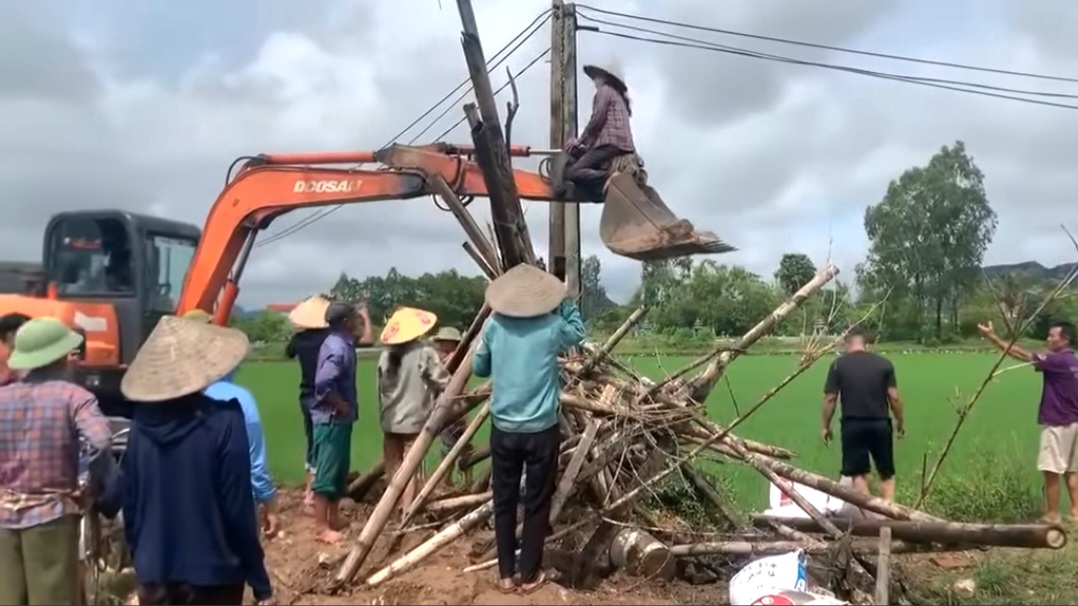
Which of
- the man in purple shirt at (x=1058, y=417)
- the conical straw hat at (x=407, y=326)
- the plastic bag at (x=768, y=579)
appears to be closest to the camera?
the plastic bag at (x=768, y=579)

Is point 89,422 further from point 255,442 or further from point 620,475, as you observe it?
point 620,475

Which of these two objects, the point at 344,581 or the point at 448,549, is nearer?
the point at 344,581

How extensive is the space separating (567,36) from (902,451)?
6.50 meters

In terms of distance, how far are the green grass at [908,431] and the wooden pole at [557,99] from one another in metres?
2.94

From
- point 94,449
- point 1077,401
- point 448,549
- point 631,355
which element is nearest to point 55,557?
point 94,449

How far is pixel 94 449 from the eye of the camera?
458cm

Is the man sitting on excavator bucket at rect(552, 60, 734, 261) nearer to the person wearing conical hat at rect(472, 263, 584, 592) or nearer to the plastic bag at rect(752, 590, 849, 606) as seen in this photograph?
the person wearing conical hat at rect(472, 263, 584, 592)

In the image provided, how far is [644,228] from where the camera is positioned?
7.00 m

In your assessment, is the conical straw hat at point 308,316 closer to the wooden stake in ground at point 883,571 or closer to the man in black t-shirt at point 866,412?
the man in black t-shirt at point 866,412

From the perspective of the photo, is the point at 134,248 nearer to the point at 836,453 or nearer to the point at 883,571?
the point at 883,571

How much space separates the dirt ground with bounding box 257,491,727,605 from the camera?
18.4ft

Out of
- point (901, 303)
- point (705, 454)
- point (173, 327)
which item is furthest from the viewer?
point (901, 303)

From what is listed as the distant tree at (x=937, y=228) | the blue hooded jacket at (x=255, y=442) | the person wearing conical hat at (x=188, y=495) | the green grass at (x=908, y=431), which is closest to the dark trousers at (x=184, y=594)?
the person wearing conical hat at (x=188, y=495)

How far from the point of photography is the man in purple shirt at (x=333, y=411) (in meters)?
7.41
